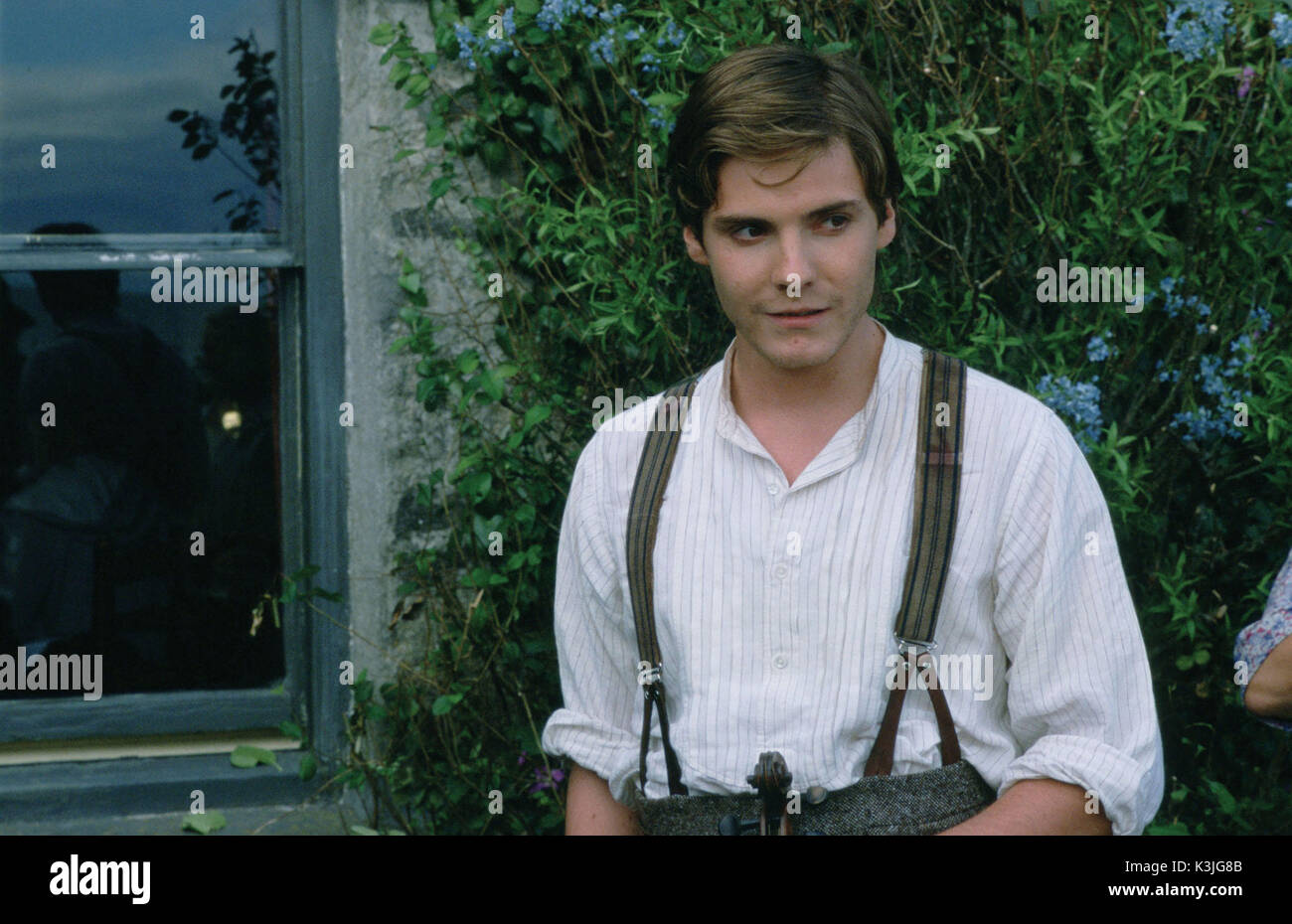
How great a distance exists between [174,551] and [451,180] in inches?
45.0

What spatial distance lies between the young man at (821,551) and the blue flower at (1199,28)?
106 centimetres

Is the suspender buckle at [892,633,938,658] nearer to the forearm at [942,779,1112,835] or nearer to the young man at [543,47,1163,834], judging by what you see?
the young man at [543,47,1163,834]

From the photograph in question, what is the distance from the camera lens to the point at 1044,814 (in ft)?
6.09

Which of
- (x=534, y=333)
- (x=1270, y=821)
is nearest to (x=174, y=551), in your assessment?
(x=534, y=333)

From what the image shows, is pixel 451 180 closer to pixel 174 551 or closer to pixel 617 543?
pixel 174 551

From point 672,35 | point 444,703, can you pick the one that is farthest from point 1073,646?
point 672,35

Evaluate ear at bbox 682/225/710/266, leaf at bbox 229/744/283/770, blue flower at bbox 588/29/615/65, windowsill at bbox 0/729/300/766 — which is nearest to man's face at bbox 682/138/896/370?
ear at bbox 682/225/710/266

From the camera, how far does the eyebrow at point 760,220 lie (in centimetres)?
201

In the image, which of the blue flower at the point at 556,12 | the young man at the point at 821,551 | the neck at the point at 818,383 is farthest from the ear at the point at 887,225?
the blue flower at the point at 556,12

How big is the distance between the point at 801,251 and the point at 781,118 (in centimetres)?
20

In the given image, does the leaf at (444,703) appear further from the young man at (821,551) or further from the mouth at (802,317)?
the mouth at (802,317)

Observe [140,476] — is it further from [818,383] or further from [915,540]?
[915,540]

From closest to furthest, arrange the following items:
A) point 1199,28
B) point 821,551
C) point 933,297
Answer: point 821,551, point 1199,28, point 933,297

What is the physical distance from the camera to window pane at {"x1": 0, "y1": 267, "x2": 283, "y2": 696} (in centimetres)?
327
